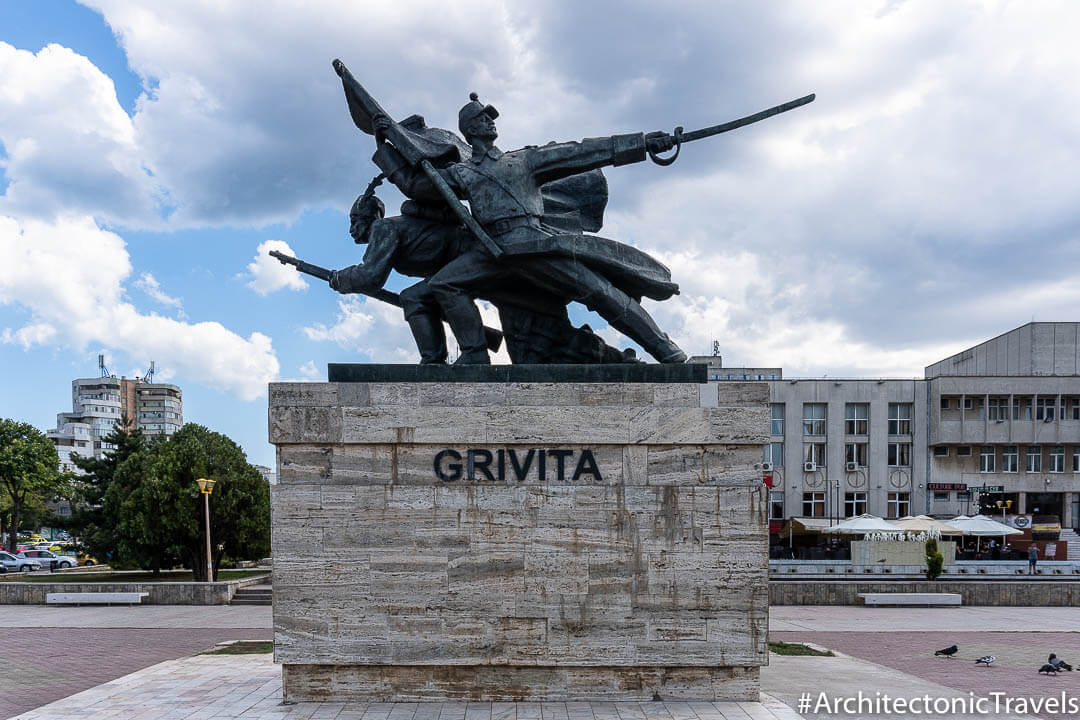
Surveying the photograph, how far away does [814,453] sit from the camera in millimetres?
49719

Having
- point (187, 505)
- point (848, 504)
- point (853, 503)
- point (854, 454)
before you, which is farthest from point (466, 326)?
point (853, 503)

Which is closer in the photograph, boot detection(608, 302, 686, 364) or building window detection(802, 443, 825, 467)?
boot detection(608, 302, 686, 364)

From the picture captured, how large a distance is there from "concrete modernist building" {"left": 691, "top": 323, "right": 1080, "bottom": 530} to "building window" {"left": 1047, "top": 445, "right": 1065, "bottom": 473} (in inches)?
2.0

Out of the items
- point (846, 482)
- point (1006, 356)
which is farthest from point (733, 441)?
point (1006, 356)

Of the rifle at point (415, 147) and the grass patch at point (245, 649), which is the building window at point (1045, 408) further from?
the rifle at point (415, 147)

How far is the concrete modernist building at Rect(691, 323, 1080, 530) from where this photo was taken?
48.4 meters

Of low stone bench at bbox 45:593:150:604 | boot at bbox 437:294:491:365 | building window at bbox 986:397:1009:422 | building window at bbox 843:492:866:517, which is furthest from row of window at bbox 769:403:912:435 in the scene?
boot at bbox 437:294:491:365

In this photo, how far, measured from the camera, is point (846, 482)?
49625 millimetres

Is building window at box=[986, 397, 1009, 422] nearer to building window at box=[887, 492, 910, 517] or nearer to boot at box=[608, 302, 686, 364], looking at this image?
building window at box=[887, 492, 910, 517]

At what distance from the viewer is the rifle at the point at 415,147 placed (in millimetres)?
10914

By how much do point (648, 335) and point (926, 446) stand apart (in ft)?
144

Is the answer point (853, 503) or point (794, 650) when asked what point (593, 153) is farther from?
point (853, 503)

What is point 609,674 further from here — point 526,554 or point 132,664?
point 132,664

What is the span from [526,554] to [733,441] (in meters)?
2.78
